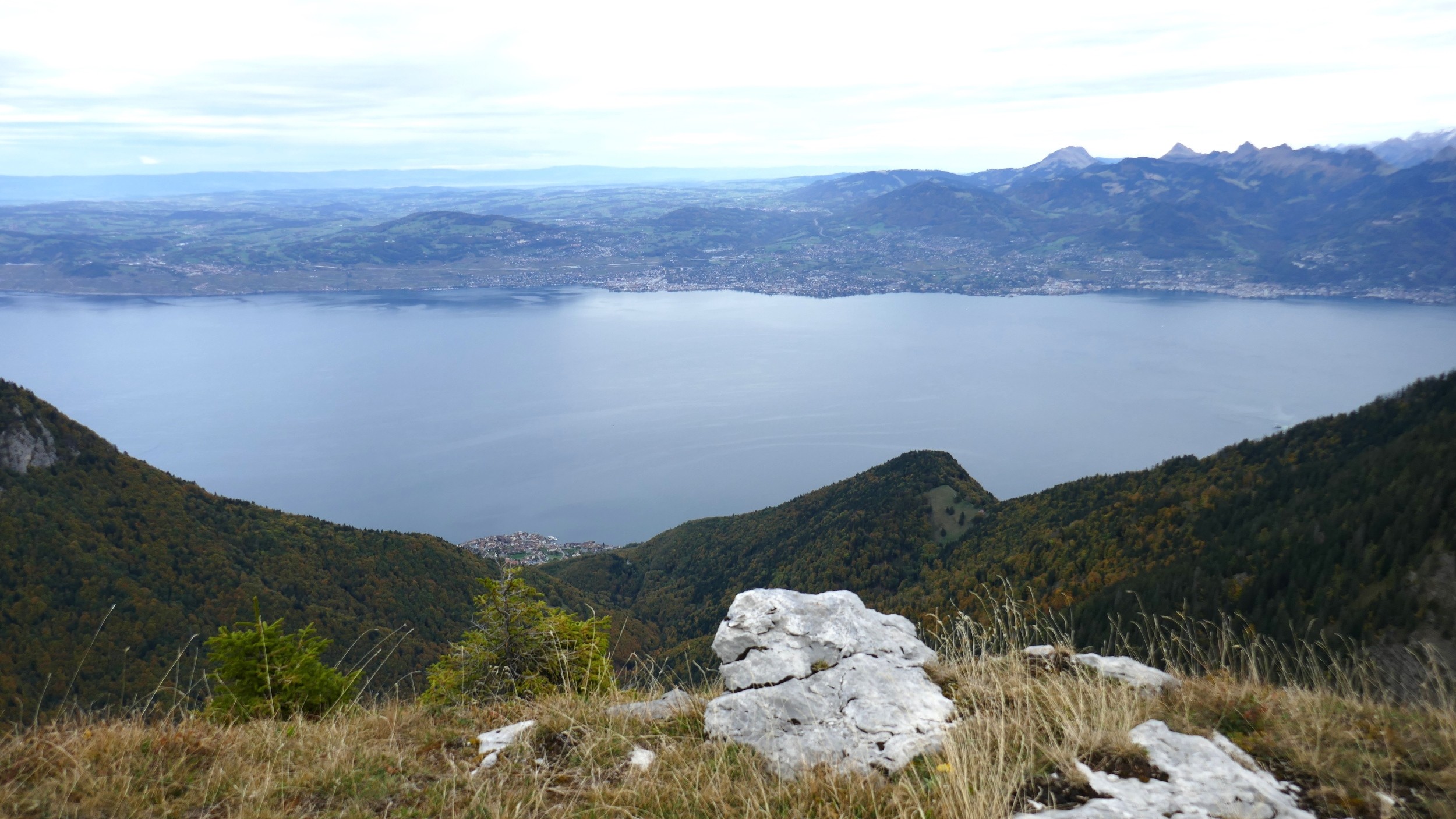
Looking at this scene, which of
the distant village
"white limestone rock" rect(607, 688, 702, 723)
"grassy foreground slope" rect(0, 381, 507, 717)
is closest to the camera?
"white limestone rock" rect(607, 688, 702, 723)

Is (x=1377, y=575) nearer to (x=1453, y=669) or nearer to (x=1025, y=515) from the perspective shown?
(x=1453, y=669)

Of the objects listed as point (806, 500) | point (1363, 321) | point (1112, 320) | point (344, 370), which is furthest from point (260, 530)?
point (1363, 321)

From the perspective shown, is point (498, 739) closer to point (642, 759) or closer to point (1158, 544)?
point (642, 759)

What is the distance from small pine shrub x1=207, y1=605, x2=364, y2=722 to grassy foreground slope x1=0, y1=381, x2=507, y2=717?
84.7ft

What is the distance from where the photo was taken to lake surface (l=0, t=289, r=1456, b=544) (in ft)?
287

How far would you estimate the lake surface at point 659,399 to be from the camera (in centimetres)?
8738

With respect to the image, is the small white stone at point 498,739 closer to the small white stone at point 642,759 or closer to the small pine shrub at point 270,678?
the small white stone at point 642,759

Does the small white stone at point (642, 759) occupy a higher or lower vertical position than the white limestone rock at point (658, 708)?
higher

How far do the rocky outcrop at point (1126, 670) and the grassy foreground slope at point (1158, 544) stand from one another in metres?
7.16

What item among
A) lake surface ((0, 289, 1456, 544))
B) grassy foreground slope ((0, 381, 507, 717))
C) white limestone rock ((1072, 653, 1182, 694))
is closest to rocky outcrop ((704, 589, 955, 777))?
white limestone rock ((1072, 653, 1182, 694))

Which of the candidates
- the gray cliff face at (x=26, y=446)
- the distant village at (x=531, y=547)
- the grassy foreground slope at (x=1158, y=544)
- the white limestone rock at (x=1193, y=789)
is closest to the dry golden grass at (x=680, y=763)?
the white limestone rock at (x=1193, y=789)

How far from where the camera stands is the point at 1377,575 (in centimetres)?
2303

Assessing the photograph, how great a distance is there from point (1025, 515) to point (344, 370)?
143 metres

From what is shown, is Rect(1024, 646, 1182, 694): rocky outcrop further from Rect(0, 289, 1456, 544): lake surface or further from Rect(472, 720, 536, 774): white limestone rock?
Rect(0, 289, 1456, 544): lake surface
